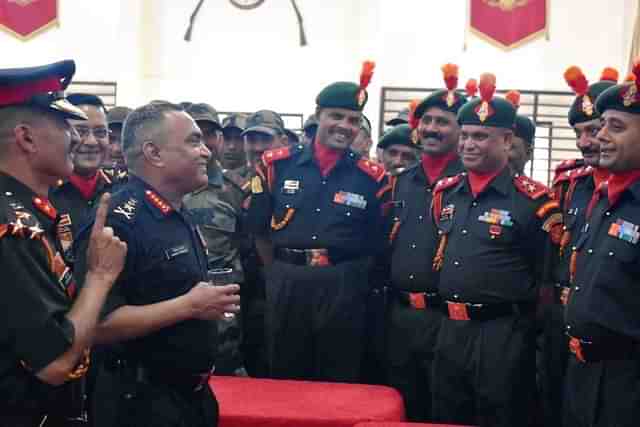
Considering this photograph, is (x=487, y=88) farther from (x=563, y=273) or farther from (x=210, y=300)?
(x=210, y=300)

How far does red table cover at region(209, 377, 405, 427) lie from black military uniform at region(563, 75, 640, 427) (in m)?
0.66

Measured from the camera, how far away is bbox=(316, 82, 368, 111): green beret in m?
3.77

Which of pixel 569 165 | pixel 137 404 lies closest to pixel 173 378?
pixel 137 404

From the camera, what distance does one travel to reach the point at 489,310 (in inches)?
126

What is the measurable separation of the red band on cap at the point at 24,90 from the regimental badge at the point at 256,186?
6.80ft

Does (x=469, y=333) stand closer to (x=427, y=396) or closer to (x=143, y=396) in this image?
(x=427, y=396)

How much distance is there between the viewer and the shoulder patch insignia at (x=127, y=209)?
2064 millimetres

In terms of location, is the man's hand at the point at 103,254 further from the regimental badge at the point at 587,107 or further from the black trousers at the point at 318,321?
the regimental badge at the point at 587,107

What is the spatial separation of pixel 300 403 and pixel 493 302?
3.10 ft

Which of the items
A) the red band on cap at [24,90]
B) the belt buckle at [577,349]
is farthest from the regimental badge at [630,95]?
the red band on cap at [24,90]

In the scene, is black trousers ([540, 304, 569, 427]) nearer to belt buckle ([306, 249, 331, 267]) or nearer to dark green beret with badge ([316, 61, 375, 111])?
belt buckle ([306, 249, 331, 267])

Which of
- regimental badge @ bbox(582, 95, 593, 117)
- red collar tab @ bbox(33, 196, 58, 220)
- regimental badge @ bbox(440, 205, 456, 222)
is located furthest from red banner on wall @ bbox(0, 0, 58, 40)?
red collar tab @ bbox(33, 196, 58, 220)

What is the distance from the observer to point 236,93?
31.5 ft

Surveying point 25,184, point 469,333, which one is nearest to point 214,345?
point 25,184
